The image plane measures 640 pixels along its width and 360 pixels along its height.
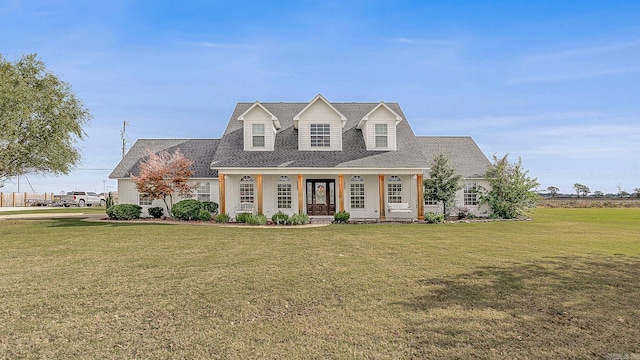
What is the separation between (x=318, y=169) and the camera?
2236cm

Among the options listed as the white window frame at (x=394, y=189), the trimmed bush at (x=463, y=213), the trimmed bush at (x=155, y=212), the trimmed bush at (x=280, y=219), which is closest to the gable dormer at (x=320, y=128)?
the white window frame at (x=394, y=189)

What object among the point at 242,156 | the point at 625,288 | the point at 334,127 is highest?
the point at 334,127

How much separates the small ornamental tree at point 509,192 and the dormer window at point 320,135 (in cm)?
1135

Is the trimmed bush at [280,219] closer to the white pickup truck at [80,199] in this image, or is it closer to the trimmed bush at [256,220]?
the trimmed bush at [256,220]

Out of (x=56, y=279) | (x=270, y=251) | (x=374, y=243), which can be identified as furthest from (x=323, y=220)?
(x=56, y=279)

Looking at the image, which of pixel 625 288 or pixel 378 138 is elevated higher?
pixel 378 138

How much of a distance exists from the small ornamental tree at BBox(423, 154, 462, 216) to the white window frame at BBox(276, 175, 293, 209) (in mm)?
8892

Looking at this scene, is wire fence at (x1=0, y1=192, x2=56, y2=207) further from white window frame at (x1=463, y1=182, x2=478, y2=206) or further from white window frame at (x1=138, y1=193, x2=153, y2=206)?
white window frame at (x1=463, y1=182, x2=478, y2=206)

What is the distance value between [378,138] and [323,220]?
6.85 m

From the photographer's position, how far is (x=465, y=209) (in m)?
25.3

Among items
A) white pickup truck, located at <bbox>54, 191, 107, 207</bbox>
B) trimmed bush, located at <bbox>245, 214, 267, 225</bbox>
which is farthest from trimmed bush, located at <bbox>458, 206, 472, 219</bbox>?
white pickup truck, located at <bbox>54, 191, 107, 207</bbox>

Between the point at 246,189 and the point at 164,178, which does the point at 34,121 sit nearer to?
the point at 164,178

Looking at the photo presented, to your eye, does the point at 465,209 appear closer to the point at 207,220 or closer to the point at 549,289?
the point at 207,220

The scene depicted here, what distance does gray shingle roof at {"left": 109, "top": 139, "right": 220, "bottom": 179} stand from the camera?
83.4ft
